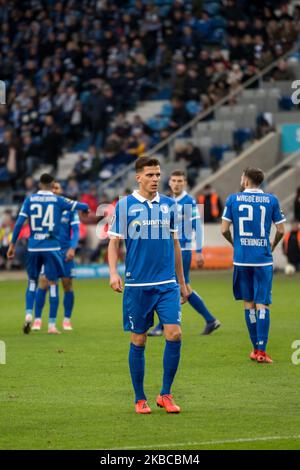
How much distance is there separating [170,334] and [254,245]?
3897 millimetres

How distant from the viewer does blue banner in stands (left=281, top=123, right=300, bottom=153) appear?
108ft

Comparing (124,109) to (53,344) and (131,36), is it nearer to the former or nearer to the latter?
(131,36)

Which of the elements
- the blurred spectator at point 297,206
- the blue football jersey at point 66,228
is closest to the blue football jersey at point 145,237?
the blue football jersey at point 66,228

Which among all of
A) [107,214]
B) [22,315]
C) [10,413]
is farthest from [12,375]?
[107,214]

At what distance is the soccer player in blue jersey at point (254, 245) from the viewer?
13.9 meters

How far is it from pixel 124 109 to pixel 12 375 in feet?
79.1

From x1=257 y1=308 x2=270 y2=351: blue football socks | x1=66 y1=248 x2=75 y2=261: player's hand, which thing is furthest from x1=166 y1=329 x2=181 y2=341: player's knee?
x1=66 y1=248 x2=75 y2=261: player's hand

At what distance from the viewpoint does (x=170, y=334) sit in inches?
409

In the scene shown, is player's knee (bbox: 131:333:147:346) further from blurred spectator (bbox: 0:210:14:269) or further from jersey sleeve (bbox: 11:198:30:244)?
blurred spectator (bbox: 0:210:14:269)

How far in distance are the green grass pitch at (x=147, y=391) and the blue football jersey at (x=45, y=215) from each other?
1.35 metres

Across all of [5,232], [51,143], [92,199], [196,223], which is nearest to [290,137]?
[92,199]

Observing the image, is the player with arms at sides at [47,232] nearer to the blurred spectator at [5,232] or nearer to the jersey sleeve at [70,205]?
the jersey sleeve at [70,205]

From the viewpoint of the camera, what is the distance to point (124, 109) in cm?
3638

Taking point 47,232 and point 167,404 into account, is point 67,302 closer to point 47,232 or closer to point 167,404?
point 47,232
